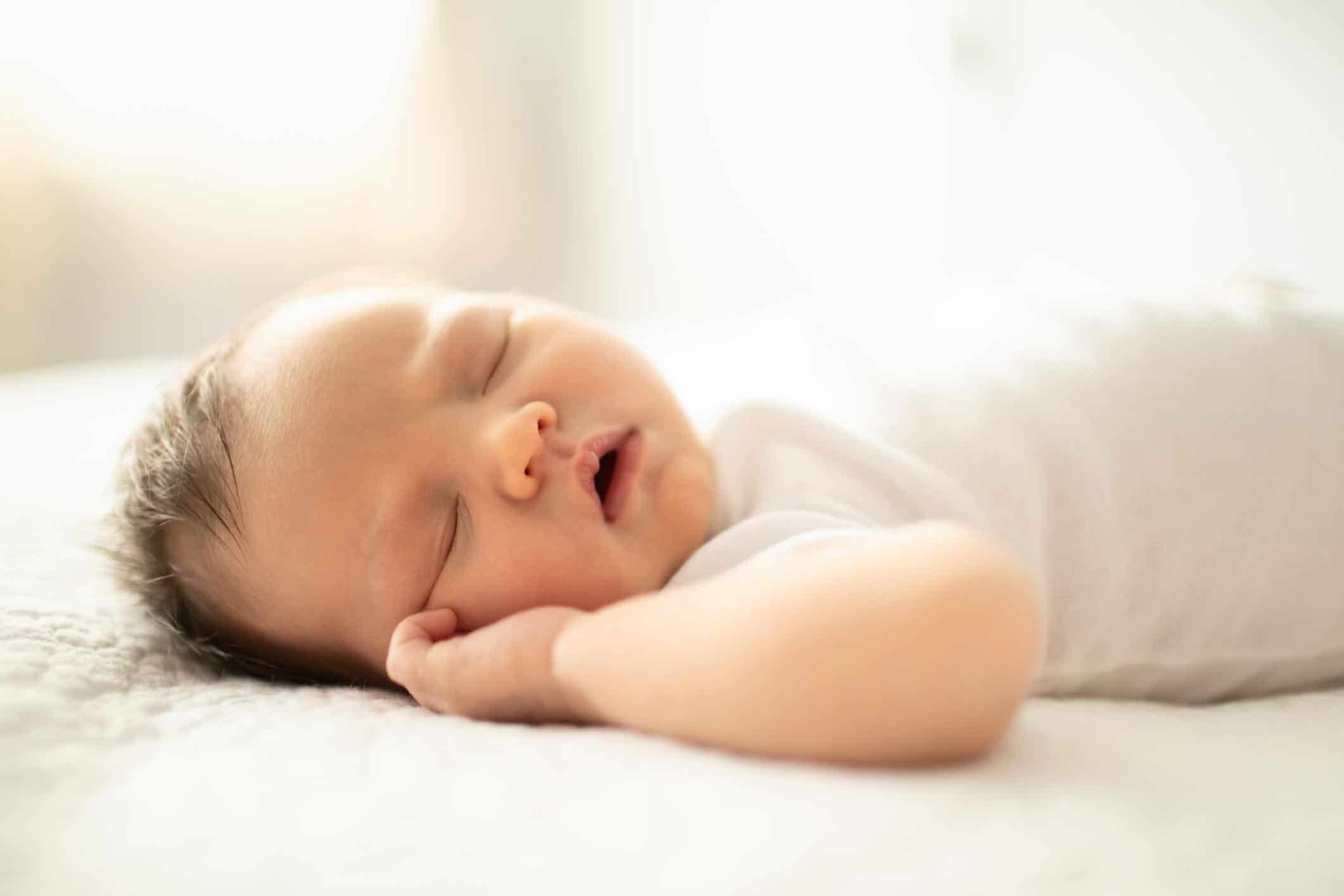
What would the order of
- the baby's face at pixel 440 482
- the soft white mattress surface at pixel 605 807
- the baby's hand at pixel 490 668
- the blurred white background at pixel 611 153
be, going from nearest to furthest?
1. the soft white mattress surface at pixel 605 807
2. the baby's hand at pixel 490 668
3. the baby's face at pixel 440 482
4. the blurred white background at pixel 611 153

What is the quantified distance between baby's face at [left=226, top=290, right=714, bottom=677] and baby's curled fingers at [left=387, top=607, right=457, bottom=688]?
0.01m

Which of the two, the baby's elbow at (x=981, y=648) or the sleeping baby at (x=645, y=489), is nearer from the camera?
the baby's elbow at (x=981, y=648)

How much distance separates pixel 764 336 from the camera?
134 cm

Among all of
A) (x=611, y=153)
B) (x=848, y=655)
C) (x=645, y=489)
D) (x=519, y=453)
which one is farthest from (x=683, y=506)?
(x=611, y=153)

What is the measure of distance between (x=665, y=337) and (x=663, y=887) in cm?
152

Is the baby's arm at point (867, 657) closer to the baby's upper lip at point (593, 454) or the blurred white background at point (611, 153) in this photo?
the baby's upper lip at point (593, 454)

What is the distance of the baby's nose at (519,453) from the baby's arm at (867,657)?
236 mm

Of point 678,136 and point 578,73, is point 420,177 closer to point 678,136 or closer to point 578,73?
point 578,73

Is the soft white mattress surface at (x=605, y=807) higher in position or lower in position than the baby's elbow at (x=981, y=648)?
lower

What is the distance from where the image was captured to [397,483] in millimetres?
884

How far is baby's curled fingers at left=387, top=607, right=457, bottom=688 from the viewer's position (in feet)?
2.73

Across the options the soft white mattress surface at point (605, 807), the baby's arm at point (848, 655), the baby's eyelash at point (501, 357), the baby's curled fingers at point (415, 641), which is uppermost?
the baby's eyelash at point (501, 357)

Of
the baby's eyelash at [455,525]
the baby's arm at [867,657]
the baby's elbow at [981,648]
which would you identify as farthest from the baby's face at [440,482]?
the baby's elbow at [981,648]

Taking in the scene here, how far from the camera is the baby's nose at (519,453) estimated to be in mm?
851
